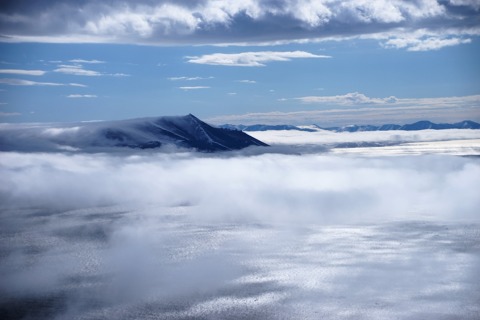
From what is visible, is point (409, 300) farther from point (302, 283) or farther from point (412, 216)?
point (412, 216)

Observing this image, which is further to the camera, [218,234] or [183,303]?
[218,234]

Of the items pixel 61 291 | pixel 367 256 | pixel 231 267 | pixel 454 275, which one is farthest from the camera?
pixel 367 256

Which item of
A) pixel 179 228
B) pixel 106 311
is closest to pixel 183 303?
pixel 106 311

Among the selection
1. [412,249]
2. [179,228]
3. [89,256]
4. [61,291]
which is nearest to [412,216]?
[412,249]

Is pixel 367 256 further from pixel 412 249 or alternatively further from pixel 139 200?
pixel 139 200

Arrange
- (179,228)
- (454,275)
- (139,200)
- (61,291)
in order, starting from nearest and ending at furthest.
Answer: (61,291) < (454,275) < (179,228) < (139,200)

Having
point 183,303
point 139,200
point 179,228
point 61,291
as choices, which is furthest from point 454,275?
point 139,200

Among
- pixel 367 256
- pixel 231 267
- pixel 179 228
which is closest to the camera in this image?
pixel 231 267

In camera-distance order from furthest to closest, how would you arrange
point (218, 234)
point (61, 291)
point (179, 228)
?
1. point (179, 228)
2. point (218, 234)
3. point (61, 291)

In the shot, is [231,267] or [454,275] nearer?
[454,275]
